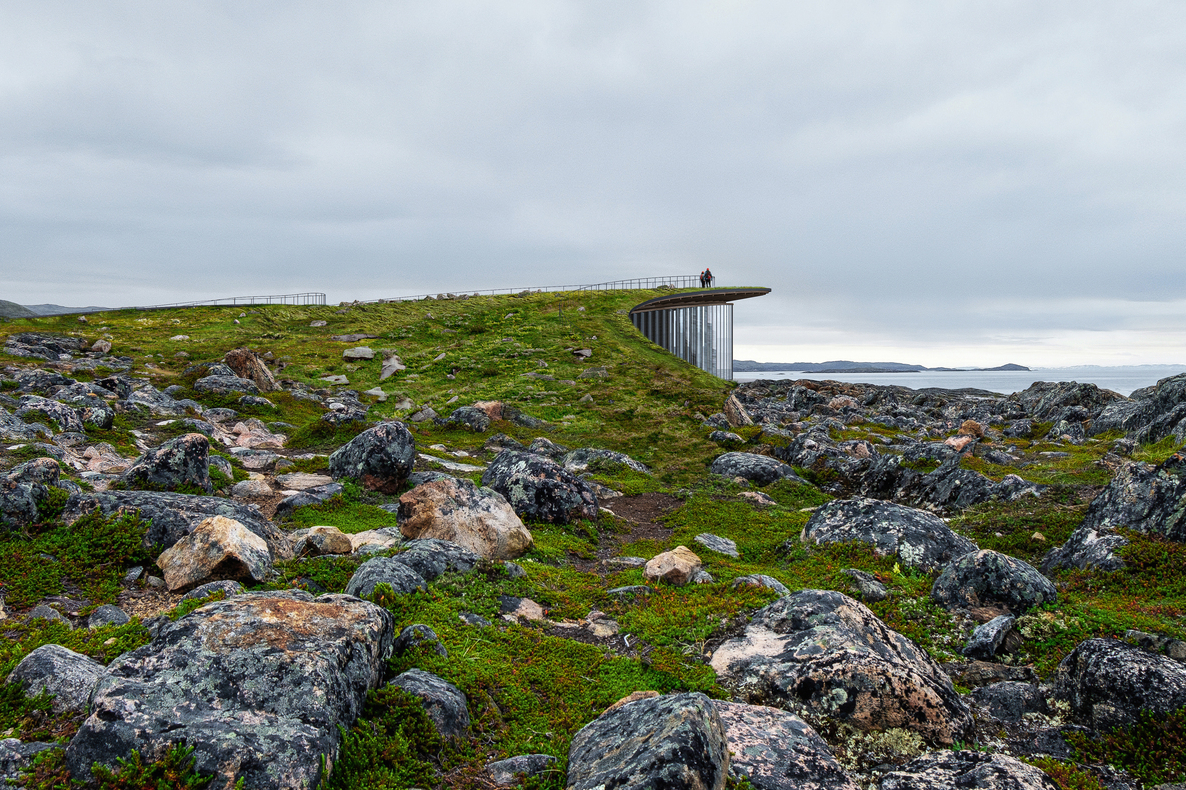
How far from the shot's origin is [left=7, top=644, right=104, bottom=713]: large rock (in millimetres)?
5727

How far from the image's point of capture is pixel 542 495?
1627 cm

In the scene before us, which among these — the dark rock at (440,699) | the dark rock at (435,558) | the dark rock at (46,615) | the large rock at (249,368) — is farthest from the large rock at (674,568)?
the large rock at (249,368)

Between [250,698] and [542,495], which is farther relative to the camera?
[542,495]

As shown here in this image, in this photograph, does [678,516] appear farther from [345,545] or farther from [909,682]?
[909,682]

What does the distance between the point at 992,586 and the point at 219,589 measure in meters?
12.2


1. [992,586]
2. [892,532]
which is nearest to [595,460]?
[892,532]

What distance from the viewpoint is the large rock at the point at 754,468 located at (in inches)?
933


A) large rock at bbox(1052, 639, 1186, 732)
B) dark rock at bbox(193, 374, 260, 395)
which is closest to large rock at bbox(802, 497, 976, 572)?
large rock at bbox(1052, 639, 1186, 732)

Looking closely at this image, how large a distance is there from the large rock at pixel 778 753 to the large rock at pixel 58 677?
6.35m

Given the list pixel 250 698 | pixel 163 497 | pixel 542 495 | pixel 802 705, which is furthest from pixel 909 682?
pixel 163 497

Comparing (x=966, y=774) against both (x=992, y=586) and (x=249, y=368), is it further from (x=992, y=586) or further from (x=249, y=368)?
(x=249, y=368)

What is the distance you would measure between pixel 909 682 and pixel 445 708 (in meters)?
5.36

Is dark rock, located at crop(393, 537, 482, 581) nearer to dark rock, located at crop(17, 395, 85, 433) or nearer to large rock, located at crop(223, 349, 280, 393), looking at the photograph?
dark rock, located at crop(17, 395, 85, 433)

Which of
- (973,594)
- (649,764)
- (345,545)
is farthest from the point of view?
(345,545)
